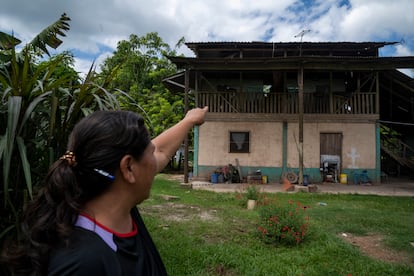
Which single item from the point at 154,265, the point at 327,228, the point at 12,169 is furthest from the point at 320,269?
the point at 12,169

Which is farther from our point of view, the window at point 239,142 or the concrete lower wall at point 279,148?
the window at point 239,142

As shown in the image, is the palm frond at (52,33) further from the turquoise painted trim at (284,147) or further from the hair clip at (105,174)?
the turquoise painted trim at (284,147)

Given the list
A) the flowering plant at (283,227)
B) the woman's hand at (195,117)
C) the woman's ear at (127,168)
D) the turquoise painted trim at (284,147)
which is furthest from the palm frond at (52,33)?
the turquoise painted trim at (284,147)

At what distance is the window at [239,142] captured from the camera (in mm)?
12953

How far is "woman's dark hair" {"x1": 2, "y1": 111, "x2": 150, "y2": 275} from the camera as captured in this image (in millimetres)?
824

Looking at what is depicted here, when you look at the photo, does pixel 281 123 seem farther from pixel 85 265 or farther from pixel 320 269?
pixel 85 265

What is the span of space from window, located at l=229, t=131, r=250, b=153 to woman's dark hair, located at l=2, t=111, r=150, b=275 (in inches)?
478

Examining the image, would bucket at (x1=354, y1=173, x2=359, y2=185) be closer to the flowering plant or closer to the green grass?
the green grass

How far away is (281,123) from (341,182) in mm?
3493

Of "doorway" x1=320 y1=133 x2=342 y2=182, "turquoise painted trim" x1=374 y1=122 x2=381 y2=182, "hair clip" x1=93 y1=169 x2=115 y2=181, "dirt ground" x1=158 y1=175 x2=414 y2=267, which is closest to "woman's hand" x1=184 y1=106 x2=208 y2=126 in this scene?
"hair clip" x1=93 y1=169 x2=115 y2=181

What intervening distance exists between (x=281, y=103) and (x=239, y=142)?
259cm

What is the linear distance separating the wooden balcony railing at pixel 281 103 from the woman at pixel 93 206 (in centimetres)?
1213

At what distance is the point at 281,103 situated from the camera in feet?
42.9

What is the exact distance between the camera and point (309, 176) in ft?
41.0
